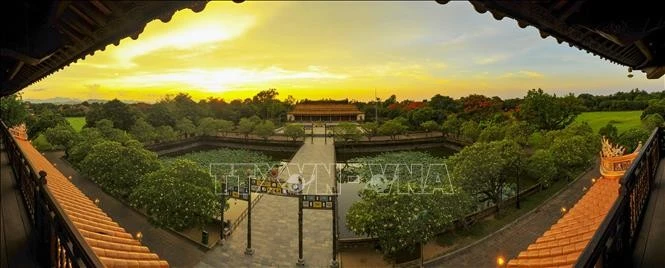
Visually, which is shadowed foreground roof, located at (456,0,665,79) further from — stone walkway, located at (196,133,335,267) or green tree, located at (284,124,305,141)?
green tree, located at (284,124,305,141)

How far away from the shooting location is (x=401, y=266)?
39.4ft

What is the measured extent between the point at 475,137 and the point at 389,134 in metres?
8.22

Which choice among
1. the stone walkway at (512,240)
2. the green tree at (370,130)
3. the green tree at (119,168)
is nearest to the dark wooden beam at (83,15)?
the stone walkway at (512,240)

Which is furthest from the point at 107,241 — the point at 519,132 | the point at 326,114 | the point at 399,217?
the point at 326,114

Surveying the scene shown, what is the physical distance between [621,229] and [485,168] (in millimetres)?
12284

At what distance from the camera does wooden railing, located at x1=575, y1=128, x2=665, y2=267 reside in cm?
319

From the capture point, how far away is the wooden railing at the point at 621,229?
3.19 meters

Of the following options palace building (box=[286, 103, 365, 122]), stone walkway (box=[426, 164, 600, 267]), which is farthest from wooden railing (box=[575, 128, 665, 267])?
palace building (box=[286, 103, 365, 122])

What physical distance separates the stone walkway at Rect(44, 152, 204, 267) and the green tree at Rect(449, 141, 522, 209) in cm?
974

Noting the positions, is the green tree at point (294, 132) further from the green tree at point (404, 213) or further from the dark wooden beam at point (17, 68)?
the dark wooden beam at point (17, 68)

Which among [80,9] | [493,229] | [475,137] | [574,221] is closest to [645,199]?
[574,221]

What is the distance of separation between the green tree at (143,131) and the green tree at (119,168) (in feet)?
55.1

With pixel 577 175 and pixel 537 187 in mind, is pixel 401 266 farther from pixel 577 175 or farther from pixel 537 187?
pixel 577 175

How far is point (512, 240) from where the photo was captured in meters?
13.5
